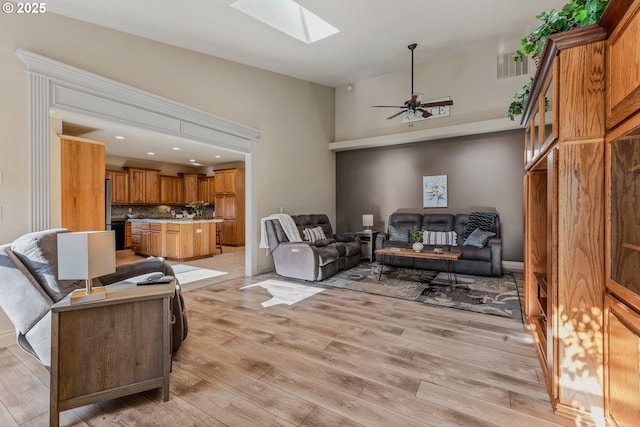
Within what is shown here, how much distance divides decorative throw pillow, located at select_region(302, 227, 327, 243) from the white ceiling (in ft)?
10.0

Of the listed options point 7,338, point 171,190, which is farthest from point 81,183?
point 171,190

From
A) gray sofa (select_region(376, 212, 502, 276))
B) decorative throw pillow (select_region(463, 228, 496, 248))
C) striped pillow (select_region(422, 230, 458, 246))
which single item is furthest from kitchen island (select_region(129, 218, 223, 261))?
decorative throw pillow (select_region(463, 228, 496, 248))

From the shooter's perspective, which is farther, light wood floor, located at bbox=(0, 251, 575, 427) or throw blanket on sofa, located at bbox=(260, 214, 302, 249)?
throw blanket on sofa, located at bbox=(260, 214, 302, 249)

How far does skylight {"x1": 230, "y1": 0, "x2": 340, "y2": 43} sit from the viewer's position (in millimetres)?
3572

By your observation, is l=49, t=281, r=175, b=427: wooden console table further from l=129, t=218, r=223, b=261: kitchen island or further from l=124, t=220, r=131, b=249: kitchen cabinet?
l=124, t=220, r=131, b=249: kitchen cabinet

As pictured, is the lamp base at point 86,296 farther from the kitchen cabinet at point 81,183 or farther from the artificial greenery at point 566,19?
the kitchen cabinet at point 81,183

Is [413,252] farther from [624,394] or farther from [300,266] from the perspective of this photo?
[624,394]

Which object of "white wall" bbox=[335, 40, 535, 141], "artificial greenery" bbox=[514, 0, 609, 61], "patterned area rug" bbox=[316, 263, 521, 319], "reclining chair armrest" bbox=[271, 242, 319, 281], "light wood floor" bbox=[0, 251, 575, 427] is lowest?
"light wood floor" bbox=[0, 251, 575, 427]

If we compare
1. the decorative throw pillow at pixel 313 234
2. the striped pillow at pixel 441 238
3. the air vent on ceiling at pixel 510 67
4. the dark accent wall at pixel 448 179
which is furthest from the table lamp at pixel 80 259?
the air vent on ceiling at pixel 510 67

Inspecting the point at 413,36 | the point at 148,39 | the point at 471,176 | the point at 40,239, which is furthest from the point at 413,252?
the point at 148,39

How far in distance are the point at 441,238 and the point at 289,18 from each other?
4585 millimetres

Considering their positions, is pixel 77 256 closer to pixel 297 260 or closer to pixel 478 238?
pixel 297 260

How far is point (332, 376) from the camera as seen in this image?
2.05 meters

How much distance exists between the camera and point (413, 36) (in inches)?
185
